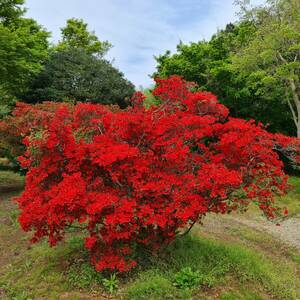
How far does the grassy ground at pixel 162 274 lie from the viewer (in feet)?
17.4

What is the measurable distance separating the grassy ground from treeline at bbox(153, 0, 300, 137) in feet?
27.5

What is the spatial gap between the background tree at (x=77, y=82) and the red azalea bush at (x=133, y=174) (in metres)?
8.67

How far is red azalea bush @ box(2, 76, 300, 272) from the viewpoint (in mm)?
5035

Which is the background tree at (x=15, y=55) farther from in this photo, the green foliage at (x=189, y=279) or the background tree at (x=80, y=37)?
the background tree at (x=80, y=37)

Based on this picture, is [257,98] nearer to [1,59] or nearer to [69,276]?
[1,59]

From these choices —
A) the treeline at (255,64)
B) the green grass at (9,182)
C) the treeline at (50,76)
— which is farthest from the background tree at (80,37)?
the green grass at (9,182)

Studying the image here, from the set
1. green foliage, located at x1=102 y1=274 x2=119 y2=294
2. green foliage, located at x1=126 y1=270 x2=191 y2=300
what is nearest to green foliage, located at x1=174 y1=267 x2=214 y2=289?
green foliage, located at x1=126 y1=270 x2=191 y2=300

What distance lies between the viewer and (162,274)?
5.59 m

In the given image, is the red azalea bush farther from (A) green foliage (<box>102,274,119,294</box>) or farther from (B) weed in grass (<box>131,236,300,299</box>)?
(B) weed in grass (<box>131,236,300,299</box>)

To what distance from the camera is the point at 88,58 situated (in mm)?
15953

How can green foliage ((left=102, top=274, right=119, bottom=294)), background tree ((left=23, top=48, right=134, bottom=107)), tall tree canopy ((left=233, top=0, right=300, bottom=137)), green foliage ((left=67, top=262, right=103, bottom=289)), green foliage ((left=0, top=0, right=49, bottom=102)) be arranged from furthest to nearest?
background tree ((left=23, top=48, right=134, bottom=107)), tall tree canopy ((left=233, top=0, right=300, bottom=137)), green foliage ((left=0, top=0, right=49, bottom=102)), green foliage ((left=67, top=262, right=103, bottom=289)), green foliage ((left=102, top=274, right=119, bottom=294))

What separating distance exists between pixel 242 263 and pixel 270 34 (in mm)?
A: 10249

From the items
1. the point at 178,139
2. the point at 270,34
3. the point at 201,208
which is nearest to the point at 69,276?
the point at 201,208

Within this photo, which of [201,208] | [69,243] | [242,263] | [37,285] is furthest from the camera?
[69,243]
